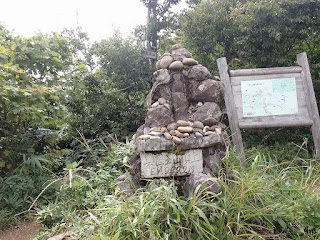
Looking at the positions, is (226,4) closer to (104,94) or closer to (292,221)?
(104,94)

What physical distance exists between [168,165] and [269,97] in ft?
7.59

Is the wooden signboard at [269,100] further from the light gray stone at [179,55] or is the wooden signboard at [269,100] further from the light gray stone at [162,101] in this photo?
the light gray stone at [162,101]

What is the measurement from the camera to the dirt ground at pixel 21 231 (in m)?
2.66

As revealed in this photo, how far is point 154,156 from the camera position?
226 centimetres

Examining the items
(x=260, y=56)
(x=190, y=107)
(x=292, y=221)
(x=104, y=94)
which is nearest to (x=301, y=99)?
(x=260, y=56)

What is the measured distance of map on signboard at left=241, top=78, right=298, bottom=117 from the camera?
3.72 meters

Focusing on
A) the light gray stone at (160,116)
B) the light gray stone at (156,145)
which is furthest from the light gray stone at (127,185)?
the light gray stone at (160,116)

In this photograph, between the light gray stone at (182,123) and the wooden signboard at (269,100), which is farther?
the wooden signboard at (269,100)

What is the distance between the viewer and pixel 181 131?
2.34 metres

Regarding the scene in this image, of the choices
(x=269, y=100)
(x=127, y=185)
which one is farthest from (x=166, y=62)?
(x=269, y=100)

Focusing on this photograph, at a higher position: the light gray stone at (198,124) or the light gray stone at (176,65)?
the light gray stone at (176,65)

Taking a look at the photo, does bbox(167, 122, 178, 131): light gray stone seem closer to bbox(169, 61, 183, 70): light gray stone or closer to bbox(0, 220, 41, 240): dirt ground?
bbox(169, 61, 183, 70): light gray stone

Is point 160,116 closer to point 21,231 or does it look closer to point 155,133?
point 155,133

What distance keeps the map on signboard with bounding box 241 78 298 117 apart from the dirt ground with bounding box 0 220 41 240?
10.3 feet
